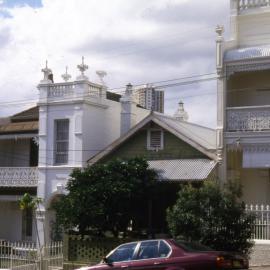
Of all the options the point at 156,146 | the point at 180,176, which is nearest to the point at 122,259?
the point at 180,176

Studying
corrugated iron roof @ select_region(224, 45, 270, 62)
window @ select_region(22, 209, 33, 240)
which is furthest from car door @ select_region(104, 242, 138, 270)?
window @ select_region(22, 209, 33, 240)

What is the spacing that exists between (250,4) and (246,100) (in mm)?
3431

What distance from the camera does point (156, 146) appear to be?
25594 mm

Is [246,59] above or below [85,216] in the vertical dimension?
A: above

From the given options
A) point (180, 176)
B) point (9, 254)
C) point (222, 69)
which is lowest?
point (9, 254)

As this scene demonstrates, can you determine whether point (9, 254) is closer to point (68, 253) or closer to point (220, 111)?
point (68, 253)

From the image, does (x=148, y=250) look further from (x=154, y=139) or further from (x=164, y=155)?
(x=154, y=139)

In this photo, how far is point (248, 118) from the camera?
74.3ft

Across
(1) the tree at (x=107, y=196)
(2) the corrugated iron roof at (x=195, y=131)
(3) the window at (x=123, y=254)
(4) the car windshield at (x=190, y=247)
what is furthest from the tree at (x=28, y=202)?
(4) the car windshield at (x=190, y=247)

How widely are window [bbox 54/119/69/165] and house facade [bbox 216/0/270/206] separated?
716 cm

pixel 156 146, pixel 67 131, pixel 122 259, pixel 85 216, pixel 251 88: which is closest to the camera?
pixel 122 259

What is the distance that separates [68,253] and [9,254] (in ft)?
8.02

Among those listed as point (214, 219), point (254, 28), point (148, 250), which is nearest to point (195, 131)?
point (254, 28)

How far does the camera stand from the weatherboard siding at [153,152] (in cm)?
2473
